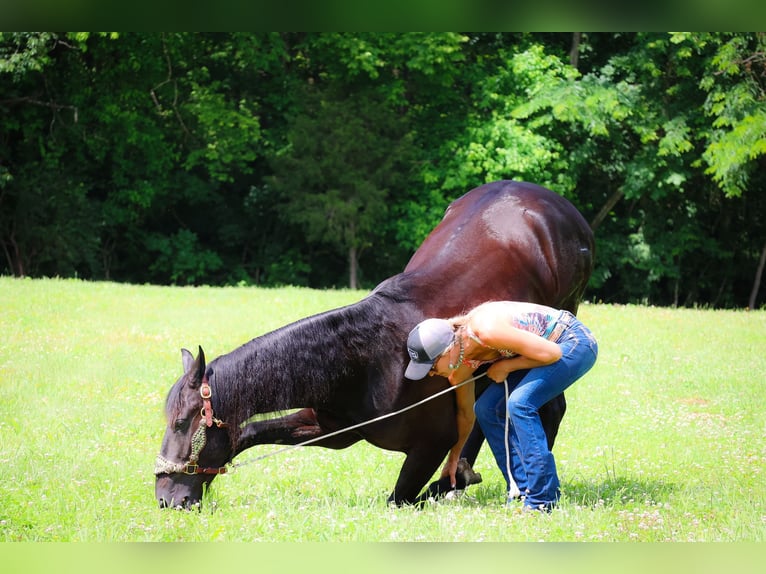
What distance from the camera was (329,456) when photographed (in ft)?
21.4

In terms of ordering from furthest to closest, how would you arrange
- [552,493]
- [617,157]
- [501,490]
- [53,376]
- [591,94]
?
1. [617,157]
2. [591,94]
3. [53,376]
4. [501,490]
5. [552,493]

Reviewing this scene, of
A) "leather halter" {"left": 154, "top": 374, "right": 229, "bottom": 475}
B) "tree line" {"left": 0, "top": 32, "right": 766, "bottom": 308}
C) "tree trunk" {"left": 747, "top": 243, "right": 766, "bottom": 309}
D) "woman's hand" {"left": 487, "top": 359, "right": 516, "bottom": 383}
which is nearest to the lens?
"leather halter" {"left": 154, "top": 374, "right": 229, "bottom": 475}

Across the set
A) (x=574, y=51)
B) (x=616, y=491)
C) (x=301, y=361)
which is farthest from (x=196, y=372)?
(x=574, y=51)

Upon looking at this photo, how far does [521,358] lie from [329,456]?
223 cm

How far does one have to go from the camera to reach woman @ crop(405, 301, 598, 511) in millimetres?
4656

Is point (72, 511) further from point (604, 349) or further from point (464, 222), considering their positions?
point (604, 349)

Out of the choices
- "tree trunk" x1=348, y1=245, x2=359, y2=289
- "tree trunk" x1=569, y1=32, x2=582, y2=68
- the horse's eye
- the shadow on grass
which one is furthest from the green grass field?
"tree trunk" x1=569, y1=32, x2=582, y2=68

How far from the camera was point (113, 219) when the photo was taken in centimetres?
2388

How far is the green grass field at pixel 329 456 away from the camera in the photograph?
4449 mm

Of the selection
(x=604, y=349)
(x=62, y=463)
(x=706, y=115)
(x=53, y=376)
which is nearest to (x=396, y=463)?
(x=62, y=463)

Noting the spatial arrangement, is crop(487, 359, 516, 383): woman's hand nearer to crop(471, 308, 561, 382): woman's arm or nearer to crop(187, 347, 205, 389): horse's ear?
crop(471, 308, 561, 382): woman's arm

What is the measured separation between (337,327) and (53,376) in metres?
5.08

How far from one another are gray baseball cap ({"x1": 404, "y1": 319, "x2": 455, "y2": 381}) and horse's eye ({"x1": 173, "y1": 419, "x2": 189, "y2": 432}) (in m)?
1.21

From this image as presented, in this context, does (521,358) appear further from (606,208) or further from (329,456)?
(606,208)
